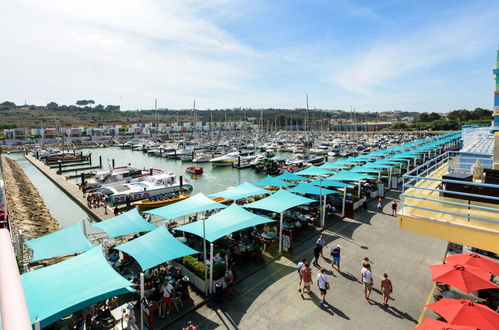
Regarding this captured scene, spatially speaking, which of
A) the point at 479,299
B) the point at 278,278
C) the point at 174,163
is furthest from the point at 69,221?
the point at 174,163

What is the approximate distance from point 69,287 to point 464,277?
12710mm

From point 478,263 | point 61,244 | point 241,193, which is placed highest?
point 241,193

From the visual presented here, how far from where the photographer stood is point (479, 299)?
34.4 ft

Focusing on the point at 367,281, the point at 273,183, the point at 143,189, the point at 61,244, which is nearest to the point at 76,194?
the point at 143,189

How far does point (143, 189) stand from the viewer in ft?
99.9

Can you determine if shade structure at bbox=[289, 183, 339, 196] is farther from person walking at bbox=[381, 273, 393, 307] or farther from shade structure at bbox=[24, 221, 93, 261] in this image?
shade structure at bbox=[24, 221, 93, 261]

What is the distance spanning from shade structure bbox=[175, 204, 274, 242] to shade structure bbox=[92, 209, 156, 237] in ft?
6.88

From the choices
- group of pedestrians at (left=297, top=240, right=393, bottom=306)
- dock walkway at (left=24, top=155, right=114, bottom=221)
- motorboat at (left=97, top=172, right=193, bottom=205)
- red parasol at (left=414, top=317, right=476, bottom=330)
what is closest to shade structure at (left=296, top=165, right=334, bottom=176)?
motorboat at (left=97, top=172, right=193, bottom=205)

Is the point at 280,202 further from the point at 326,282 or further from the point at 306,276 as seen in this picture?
the point at 326,282

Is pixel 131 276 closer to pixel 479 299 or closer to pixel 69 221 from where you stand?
pixel 479 299

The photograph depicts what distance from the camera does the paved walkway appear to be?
10.1m

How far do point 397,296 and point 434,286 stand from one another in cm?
190

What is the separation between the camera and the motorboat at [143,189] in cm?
2903

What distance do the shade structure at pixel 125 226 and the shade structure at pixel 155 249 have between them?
7.99ft
